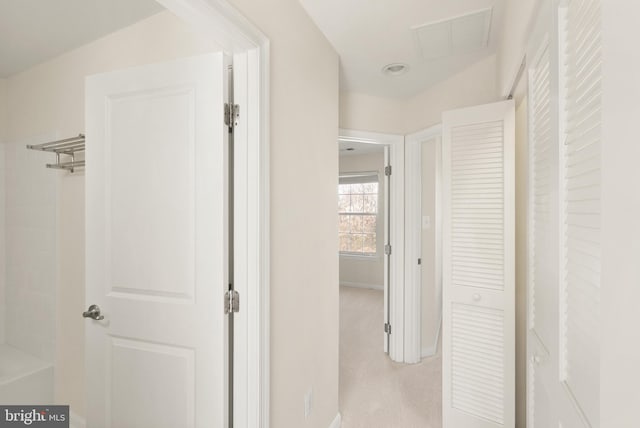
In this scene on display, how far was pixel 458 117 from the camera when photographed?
187 centimetres

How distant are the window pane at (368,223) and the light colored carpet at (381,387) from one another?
238 cm

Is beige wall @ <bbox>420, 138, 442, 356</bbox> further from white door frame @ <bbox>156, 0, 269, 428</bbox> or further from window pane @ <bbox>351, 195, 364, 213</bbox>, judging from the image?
window pane @ <bbox>351, 195, 364, 213</bbox>

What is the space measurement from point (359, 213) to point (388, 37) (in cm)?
421

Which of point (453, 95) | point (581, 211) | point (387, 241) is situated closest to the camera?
point (581, 211)

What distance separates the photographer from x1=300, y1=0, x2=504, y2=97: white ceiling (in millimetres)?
1590

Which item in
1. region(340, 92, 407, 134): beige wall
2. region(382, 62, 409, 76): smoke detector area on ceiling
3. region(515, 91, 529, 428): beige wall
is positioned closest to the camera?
region(515, 91, 529, 428): beige wall

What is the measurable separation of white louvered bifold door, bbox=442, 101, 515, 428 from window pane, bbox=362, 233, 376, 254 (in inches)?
154

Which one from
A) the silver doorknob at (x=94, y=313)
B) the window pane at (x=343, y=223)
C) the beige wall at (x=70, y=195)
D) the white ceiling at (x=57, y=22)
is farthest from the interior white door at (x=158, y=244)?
the window pane at (x=343, y=223)

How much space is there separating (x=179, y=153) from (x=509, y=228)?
1.74 metres

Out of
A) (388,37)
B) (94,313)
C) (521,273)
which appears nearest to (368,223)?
(521,273)

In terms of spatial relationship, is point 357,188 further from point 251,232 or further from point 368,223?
point 251,232

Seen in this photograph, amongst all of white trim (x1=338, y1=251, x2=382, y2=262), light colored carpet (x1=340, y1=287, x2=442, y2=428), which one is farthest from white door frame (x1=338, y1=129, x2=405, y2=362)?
white trim (x1=338, y1=251, x2=382, y2=262)

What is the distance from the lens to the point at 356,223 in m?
6.00

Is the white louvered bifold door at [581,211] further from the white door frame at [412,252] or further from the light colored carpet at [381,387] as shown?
the white door frame at [412,252]
